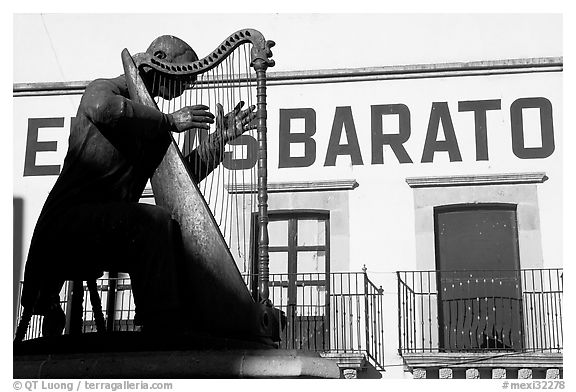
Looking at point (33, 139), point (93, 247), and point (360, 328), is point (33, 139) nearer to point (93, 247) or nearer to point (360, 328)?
point (360, 328)

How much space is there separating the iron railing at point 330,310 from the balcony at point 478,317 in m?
0.39

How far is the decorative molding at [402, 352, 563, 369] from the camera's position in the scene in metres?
13.9

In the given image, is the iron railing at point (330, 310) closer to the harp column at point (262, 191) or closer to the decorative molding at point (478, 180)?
the decorative molding at point (478, 180)

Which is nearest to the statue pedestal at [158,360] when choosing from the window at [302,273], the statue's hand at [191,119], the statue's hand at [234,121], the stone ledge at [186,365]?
→ the stone ledge at [186,365]

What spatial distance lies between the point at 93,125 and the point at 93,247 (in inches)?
24.5

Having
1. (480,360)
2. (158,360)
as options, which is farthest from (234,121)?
(480,360)

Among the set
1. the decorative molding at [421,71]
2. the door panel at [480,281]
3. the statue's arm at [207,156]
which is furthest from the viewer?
the decorative molding at [421,71]

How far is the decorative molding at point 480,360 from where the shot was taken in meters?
13.9

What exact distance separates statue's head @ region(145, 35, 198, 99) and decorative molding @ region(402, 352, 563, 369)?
930 centimetres

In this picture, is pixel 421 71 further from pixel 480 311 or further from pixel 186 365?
pixel 186 365

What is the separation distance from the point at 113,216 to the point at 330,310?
9932 mm

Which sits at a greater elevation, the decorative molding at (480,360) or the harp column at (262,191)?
the harp column at (262,191)

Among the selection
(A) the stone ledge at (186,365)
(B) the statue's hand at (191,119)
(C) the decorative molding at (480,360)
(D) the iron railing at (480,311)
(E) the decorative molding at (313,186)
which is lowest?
(C) the decorative molding at (480,360)

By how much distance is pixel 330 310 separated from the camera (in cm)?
1444
